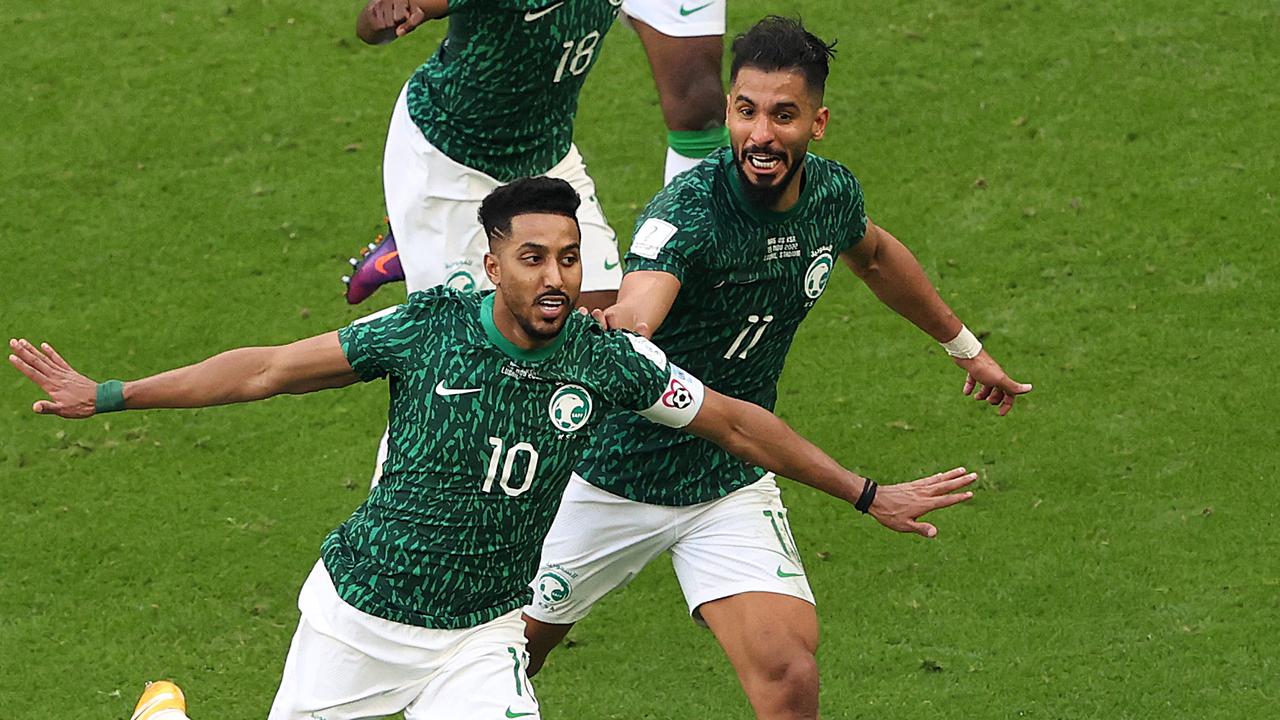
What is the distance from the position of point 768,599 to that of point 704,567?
26 centimetres

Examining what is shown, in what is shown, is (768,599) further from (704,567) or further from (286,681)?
(286,681)

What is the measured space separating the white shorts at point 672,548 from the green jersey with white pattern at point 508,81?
1.45 metres

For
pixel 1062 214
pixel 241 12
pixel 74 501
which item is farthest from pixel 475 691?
pixel 241 12

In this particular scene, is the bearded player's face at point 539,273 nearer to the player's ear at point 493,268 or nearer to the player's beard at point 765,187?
the player's ear at point 493,268

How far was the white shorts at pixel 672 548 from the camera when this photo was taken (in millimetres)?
6398

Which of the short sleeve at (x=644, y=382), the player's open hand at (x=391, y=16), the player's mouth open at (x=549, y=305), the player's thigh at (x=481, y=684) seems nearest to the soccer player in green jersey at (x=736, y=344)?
the short sleeve at (x=644, y=382)

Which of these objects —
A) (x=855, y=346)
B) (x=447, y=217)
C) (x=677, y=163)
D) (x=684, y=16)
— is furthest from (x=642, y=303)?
(x=855, y=346)

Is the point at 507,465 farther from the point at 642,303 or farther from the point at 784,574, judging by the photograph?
the point at 784,574

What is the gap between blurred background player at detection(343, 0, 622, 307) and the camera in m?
7.22

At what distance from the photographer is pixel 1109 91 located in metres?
11.3

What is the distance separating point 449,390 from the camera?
18.4 ft

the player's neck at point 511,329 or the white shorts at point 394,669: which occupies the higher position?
the player's neck at point 511,329

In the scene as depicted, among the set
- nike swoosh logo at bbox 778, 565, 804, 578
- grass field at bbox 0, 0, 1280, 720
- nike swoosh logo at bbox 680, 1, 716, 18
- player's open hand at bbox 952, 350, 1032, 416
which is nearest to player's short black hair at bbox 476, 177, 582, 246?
nike swoosh logo at bbox 778, 565, 804, 578

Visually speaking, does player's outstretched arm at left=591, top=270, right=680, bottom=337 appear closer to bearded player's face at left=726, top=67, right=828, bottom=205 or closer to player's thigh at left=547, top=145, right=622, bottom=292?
bearded player's face at left=726, top=67, right=828, bottom=205
